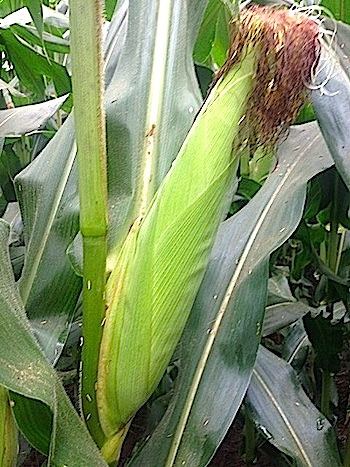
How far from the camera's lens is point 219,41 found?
898mm

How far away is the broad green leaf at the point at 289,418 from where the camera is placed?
2.25 feet

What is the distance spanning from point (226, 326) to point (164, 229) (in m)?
0.21

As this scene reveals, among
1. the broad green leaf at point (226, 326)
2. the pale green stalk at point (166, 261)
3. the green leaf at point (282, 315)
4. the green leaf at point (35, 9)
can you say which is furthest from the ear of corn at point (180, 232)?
the green leaf at point (282, 315)

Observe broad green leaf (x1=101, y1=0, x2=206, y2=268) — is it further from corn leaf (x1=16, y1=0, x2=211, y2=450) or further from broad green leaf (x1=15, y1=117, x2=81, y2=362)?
broad green leaf (x1=15, y1=117, x2=81, y2=362)

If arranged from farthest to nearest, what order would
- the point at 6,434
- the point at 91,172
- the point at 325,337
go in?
1. the point at 325,337
2. the point at 6,434
3. the point at 91,172

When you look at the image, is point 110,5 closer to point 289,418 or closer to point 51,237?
point 51,237

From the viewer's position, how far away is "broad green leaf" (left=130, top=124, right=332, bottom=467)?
56cm

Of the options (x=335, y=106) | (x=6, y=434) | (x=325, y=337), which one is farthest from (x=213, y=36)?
(x=6, y=434)

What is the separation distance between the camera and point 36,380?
0.41 m

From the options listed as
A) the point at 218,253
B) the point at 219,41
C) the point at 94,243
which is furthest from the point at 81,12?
the point at 219,41

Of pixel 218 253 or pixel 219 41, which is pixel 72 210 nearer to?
pixel 218 253

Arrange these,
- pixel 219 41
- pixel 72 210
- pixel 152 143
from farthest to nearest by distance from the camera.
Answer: pixel 219 41 < pixel 72 210 < pixel 152 143

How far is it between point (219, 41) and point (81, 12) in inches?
22.4

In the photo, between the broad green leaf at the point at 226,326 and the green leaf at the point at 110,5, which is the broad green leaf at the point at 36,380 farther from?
the green leaf at the point at 110,5
